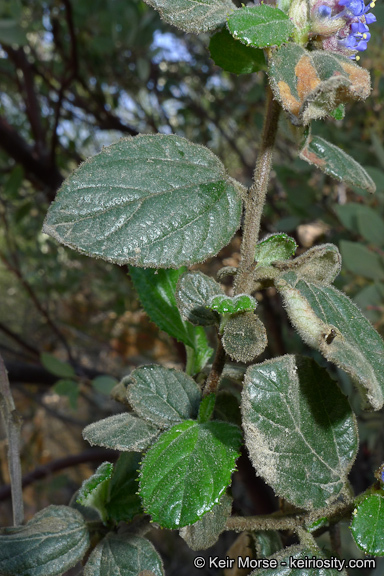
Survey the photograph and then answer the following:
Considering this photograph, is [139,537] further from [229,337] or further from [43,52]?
[43,52]

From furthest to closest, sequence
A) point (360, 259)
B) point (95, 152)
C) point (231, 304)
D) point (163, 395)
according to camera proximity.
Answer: point (95, 152), point (360, 259), point (163, 395), point (231, 304)

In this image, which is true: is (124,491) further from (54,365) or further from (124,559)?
(54,365)

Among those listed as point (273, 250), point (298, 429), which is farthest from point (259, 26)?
point (298, 429)

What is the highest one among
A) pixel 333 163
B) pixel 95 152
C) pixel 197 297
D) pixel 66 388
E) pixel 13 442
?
pixel 333 163

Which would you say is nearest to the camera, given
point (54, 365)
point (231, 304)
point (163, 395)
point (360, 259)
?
point (231, 304)

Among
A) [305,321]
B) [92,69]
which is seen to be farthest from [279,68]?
[92,69]

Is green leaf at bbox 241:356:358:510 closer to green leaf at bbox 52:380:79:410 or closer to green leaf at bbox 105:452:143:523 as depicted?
green leaf at bbox 105:452:143:523

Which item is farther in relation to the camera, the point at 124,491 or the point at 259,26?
the point at 124,491

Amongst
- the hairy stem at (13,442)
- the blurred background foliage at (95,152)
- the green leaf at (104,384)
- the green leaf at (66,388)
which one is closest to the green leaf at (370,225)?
the blurred background foliage at (95,152)
